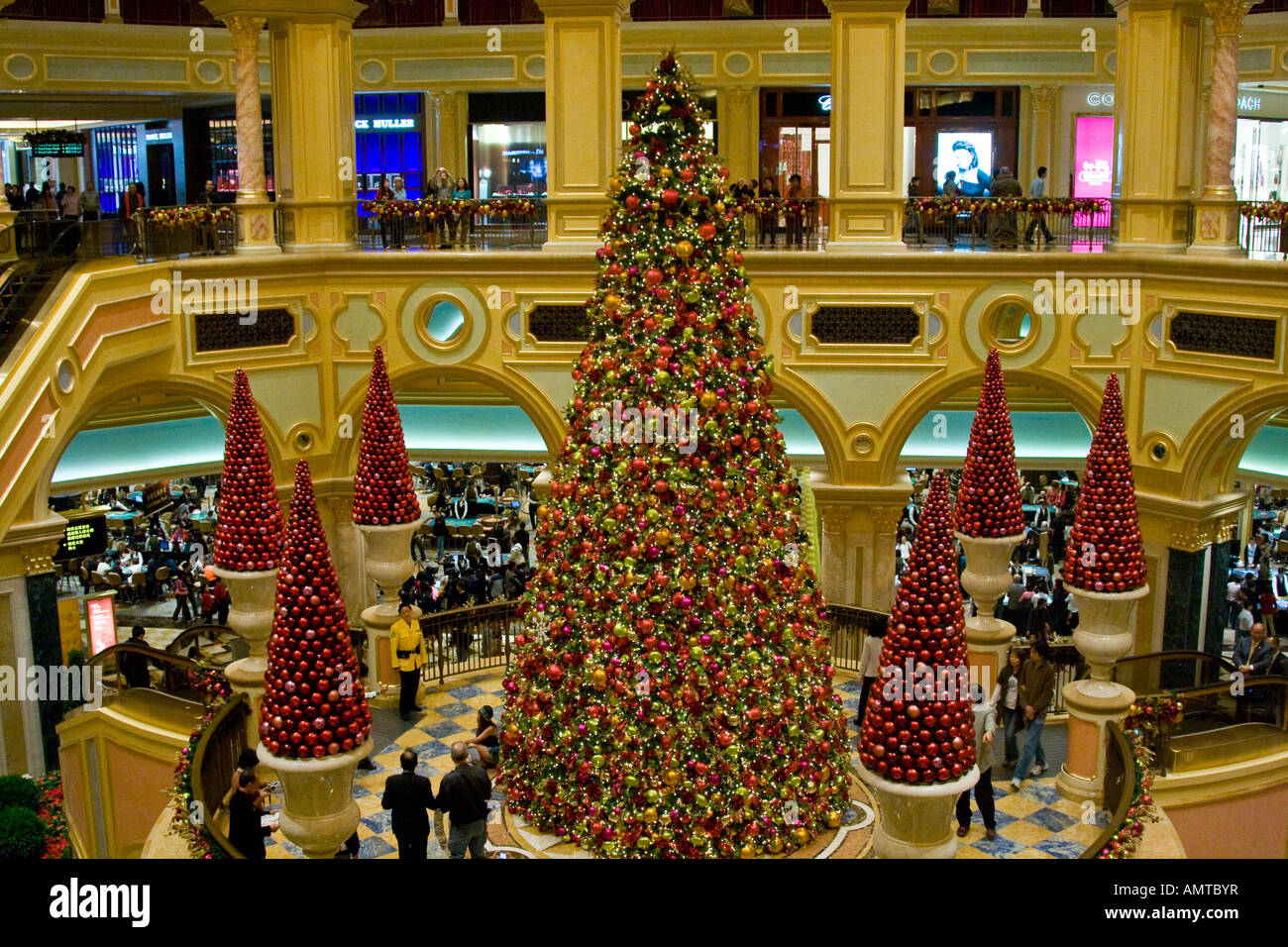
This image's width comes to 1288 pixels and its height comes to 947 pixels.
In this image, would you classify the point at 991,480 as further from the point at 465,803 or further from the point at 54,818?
the point at 54,818

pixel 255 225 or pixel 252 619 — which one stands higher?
pixel 255 225

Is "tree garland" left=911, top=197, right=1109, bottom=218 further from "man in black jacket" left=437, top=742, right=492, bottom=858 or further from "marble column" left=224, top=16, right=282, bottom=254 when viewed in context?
"man in black jacket" left=437, top=742, right=492, bottom=858

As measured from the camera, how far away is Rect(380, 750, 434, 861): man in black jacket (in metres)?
7.81

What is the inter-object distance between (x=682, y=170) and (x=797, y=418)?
947 centimetres

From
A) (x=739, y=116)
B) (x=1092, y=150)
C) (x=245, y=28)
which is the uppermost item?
(x=245, y=28)

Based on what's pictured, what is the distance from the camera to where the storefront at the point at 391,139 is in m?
21.9

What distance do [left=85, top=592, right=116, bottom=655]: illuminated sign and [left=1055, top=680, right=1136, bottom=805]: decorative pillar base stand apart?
9.55 m

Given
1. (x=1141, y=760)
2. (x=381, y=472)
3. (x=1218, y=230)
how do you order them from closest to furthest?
(x=1141, y=760) < (x=381, y=472) < (x=1218, y=230)

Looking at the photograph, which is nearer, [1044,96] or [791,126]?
[1044,96]

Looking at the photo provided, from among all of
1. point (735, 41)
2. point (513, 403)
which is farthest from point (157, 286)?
point (735, 41)

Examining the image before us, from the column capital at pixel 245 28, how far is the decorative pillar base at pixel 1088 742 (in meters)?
11.7

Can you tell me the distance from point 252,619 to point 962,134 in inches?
591

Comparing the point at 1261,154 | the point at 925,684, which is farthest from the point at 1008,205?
the point at 925,684

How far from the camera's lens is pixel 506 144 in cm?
2222
